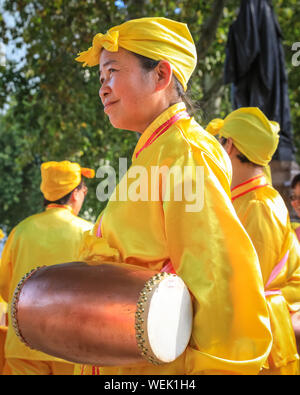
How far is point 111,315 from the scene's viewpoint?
1480 millimetres

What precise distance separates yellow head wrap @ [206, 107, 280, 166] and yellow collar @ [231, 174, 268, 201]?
4.4 inches

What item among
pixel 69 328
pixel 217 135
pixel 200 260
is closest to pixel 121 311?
pixel 69 328

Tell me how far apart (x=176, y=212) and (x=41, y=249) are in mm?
2918

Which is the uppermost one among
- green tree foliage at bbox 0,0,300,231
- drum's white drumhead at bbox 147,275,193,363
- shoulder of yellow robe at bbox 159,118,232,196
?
green tree foliage at bbox 0,0,300,231

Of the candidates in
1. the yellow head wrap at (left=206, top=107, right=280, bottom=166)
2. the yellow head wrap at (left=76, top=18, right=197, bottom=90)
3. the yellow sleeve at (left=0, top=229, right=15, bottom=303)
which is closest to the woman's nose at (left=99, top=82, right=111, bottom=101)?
the yellow head wrap at (left=76, top=18, right=197, bottom=90)

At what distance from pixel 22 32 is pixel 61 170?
234 inches

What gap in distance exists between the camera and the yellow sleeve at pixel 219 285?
1501mm

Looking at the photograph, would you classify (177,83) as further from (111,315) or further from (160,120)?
(111,315)

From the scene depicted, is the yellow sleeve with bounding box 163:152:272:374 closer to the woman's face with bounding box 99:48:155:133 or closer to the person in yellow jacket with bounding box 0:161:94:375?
the woman's face with bounding box 99:48:155:133

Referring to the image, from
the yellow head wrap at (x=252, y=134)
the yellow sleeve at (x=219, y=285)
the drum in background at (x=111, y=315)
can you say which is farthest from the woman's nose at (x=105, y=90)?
the yellow head wrap at (x=252, y=134)

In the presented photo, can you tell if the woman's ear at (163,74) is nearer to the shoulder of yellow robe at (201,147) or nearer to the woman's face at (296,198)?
the shoulder of yellow robe at (201,147)

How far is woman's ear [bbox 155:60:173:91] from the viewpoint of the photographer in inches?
75.0

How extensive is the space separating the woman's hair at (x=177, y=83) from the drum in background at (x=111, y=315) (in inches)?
28.3

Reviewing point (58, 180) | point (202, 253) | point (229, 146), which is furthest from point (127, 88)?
point (58, 180)
